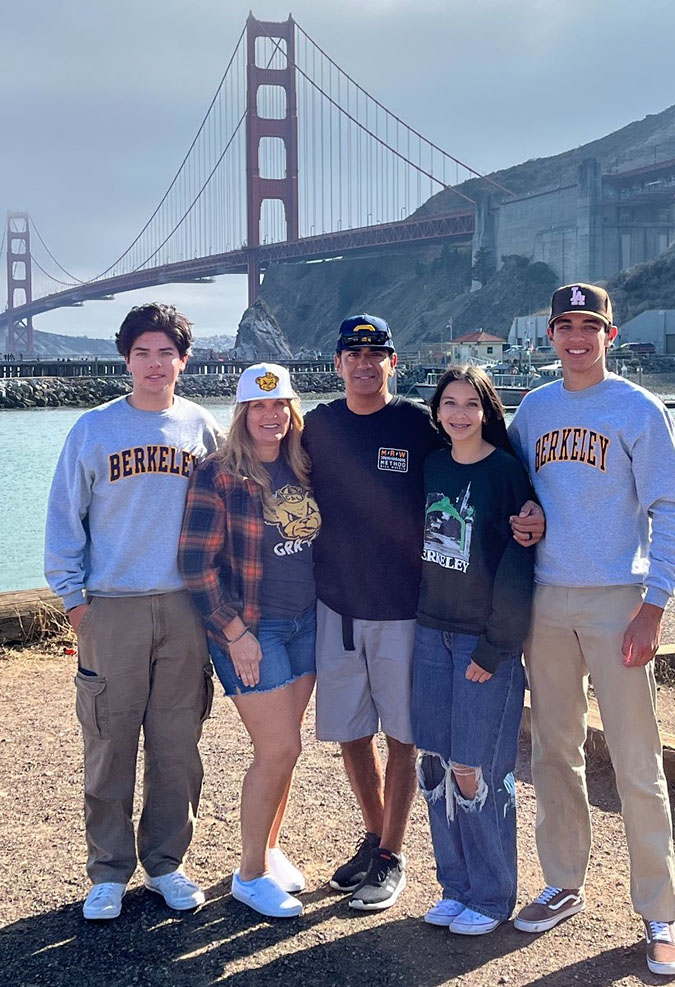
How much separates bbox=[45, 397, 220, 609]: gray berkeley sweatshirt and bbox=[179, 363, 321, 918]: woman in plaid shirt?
0.26 ft

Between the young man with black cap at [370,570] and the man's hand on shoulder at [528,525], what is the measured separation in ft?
1.06

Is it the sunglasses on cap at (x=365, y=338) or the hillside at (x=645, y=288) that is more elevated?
the hillside at (x=645, y=288)

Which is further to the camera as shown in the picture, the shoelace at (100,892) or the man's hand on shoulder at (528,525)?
the shoelace at (100,892)

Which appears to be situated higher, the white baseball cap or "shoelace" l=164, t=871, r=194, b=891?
the white baseball cap

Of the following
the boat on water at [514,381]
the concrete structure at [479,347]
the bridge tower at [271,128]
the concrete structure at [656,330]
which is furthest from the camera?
the bridge tower at [271,128]

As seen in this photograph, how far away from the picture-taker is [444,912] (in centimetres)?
271

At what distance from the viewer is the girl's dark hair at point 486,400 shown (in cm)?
278

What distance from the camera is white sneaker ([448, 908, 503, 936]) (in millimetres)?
2645

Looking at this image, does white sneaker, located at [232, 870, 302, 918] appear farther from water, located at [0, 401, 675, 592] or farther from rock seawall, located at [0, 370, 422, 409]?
rock seawall, located at [0, 370, 422, 409]

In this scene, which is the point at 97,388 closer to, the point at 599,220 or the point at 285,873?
the point at 599,220

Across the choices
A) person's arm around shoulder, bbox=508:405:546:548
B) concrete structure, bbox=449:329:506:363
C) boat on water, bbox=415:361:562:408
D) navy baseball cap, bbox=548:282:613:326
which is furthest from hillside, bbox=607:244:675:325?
person's arm around shoulder, bbox=508:405:546:548

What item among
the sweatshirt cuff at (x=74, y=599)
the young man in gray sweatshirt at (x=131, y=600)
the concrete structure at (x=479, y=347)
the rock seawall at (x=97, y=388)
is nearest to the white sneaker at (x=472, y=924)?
the young man in gray sweatshirt at (x=131, y=600)

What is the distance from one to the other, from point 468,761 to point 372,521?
0.69 meters

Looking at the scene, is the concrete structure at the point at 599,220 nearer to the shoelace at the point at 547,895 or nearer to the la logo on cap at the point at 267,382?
the la logo on cap at the point at 267,382
